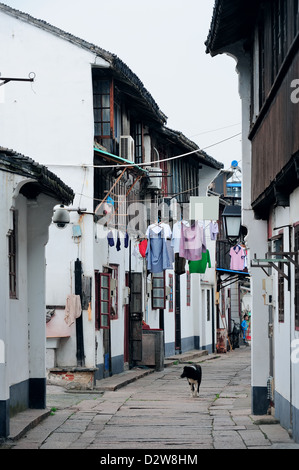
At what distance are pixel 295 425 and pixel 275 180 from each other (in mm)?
3030

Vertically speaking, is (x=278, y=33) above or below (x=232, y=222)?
above

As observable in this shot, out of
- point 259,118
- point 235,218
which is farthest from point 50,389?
point 259,118

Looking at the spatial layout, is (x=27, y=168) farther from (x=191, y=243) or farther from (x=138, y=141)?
(x=138, y=141)

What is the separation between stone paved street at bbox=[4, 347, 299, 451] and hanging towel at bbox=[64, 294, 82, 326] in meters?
1.52

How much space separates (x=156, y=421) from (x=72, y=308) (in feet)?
18.6

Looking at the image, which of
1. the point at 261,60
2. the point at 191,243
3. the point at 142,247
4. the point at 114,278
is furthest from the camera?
the point at 142,247

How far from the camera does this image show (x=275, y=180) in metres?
11.5

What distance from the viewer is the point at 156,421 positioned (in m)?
14.9

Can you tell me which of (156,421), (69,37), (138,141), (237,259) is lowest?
(156,421)

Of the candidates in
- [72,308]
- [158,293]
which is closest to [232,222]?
[72,308]

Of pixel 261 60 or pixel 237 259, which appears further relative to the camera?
pixel 237 259

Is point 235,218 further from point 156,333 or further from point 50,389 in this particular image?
point 156,333

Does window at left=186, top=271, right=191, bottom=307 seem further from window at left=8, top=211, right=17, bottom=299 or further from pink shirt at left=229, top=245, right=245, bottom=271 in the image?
window at left=8, top=211, right=17, bottom=299

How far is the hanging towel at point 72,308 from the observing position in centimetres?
2011
